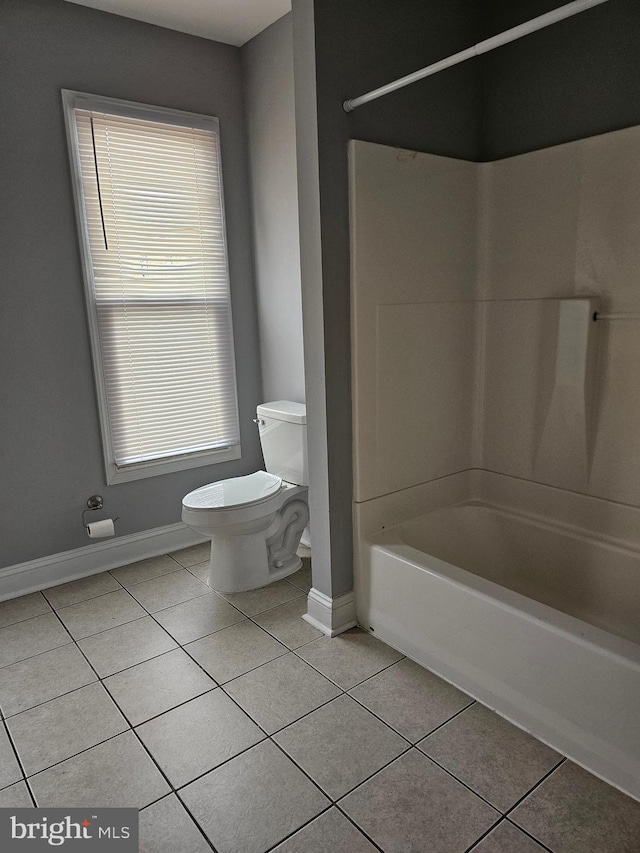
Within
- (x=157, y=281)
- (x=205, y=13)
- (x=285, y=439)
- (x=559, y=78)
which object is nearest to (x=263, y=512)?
(x=285, y=439)

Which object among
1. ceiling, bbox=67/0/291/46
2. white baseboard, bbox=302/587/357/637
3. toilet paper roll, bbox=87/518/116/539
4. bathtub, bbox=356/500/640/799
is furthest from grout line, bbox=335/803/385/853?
ceiling, bbox=67/0/291/46

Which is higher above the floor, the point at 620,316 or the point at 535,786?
the point at 620,316

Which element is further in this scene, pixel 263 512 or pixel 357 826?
pixel 263 512

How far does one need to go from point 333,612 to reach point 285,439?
910mm

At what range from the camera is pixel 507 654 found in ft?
5.77

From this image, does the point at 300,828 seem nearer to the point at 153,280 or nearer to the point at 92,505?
the point at 92,505

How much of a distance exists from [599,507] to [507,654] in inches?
29.3

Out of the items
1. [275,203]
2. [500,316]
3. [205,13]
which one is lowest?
[500,316]

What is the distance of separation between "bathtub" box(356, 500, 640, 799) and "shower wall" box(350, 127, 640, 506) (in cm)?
22

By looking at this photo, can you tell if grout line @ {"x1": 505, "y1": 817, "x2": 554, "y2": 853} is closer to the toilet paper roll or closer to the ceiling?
the toilet paper roll

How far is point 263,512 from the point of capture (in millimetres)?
2635

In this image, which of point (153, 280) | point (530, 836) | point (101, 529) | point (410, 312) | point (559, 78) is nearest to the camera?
point (530, 836)

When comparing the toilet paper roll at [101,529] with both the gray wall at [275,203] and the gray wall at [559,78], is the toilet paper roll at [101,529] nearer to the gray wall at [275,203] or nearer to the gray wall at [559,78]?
the gray wall at [275,203]

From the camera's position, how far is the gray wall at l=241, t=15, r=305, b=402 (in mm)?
2822
